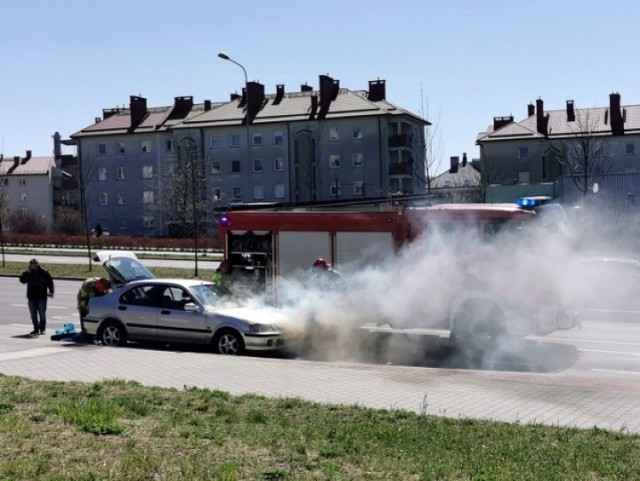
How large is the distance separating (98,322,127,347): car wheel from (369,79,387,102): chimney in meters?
56.0

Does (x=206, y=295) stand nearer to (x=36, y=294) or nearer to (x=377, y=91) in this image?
(x=36, y=294)

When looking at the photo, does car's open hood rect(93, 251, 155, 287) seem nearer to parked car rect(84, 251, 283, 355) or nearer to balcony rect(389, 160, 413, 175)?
parked car rect(84, 251, 283, 355)

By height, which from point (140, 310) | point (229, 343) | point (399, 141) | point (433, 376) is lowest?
point (433, 376)

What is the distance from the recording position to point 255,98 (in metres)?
70.8

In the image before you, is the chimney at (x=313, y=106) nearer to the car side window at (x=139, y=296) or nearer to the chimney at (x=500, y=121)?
the chimney at (x=500, y=121)

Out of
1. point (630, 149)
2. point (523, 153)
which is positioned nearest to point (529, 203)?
point (523, 153)

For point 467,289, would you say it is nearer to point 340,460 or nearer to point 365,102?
point 340,460

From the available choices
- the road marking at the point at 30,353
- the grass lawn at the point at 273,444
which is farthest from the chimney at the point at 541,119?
the grass lawn at the point at 273,444

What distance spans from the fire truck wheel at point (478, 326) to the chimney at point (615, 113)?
57047 mm

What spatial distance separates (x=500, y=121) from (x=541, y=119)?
7.95 m

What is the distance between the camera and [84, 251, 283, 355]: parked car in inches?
560

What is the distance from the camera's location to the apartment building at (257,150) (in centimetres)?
6638

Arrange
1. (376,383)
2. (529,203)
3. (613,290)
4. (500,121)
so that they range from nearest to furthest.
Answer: (376,383) → (529,203) → (613,290) → (500,121)

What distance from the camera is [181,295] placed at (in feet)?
48.9
